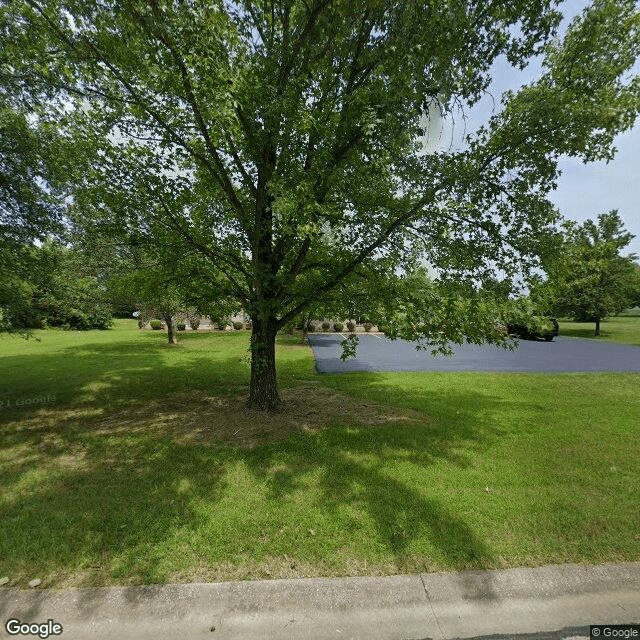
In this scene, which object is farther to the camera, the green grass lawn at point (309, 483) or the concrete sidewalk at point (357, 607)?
the green grass lawn at point (309, 483)

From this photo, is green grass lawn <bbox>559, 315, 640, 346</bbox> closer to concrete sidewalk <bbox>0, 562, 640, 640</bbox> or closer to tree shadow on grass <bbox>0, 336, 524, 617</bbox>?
tree shadow on grass <bbox>0, 336, 524, 617</bbox>

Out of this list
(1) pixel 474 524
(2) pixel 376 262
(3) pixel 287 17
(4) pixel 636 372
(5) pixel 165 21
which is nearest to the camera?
(1) pixel 474 524

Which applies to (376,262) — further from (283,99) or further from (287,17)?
(287,17)

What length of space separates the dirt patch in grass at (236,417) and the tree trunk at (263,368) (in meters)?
0.24

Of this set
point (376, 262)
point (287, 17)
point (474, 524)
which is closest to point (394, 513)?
point (474, 524)

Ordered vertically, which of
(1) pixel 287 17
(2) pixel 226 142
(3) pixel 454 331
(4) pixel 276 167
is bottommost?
(3) pixel 454 331

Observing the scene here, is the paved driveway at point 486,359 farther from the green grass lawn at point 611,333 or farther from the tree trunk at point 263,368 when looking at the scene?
the green grass lawn at point 611,333

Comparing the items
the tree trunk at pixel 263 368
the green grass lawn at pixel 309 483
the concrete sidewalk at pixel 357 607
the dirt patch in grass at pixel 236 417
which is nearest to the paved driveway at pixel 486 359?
the green grass lawn at pixel 309 483

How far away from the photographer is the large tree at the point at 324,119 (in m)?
4.39

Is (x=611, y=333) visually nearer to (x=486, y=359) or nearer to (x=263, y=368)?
(x=486, y=359)

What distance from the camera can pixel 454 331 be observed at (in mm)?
5738

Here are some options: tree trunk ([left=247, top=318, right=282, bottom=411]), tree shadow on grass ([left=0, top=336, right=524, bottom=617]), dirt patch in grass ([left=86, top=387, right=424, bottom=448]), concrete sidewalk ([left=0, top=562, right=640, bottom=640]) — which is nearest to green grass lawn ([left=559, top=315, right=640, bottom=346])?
dirt patch in grass ([left=86, top=387, right=424, bottom=448])

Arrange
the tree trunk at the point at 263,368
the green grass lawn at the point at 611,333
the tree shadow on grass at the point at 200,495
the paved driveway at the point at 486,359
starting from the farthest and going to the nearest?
the green grass lawn at the point at 611,333
the paved driveway at the point at 486,359
the tree trunk at the point at 263,368
the tree shadow on grass at the point at 200,495

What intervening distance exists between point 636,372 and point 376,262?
12595 mm
